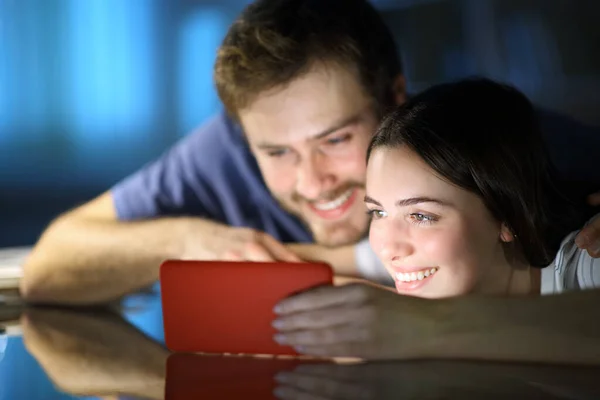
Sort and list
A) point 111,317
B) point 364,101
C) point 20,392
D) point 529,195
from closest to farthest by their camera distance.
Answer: point 20,392, point 529,195, point 364,101, point 111,317

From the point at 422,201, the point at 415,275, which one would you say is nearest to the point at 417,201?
the point at 422,201

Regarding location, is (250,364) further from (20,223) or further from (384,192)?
(20,223)

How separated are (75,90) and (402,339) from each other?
2.67 ft

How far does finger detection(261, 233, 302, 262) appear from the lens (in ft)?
4.47

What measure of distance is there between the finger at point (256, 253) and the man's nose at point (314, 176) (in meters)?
0.12

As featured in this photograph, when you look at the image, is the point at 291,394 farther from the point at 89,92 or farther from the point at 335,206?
the point at 89,92

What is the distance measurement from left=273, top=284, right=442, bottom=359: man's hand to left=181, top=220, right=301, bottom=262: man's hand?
1.04 ft

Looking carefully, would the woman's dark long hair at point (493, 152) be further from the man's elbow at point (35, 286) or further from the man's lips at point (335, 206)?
the man's elbow at point (35, 286)

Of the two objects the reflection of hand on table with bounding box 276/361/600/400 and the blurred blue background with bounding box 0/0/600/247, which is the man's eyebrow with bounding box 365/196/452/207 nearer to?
the reflection of hand on table with bounding box 276/361/600/400

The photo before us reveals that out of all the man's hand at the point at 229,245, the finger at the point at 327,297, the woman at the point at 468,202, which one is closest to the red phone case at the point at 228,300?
the finger at the point at 327,297

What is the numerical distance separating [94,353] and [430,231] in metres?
0.50

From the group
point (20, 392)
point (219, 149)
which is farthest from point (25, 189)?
point (20, 392)

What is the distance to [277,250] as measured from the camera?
1381 millimetres

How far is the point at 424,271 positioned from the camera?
42.6 inches
